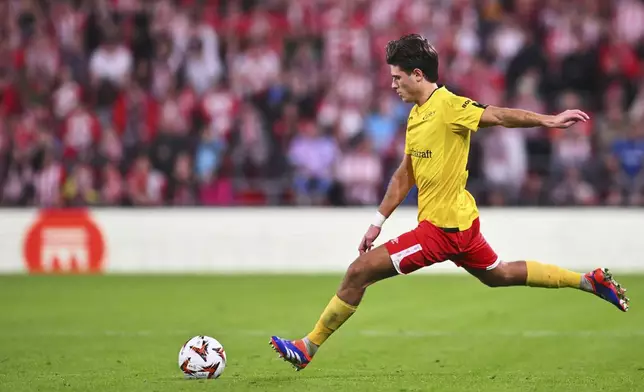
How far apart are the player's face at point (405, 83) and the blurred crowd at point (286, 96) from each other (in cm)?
995

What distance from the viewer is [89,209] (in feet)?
57.3

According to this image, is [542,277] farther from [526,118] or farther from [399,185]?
[526,118]

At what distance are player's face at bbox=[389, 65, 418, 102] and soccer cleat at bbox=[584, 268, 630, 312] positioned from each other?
1.90 m

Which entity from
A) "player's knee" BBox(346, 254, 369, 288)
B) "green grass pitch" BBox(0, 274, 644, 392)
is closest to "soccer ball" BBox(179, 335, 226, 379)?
"green grass pitch" BBox(0, 274, 644, 392)

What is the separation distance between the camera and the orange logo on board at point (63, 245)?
56.9 feet

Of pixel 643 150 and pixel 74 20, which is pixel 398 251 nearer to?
pixel 643 150

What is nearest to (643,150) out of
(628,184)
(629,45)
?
(628,184)

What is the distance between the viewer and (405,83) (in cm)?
766

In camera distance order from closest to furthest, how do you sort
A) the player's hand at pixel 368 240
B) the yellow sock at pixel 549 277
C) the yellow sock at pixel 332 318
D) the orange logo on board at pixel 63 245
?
the yellow sock at pixel 332 318, the player's hand at pixel 368 240, the yellow sock at pixel 549 277, the orange logo on board at pixel 63 245

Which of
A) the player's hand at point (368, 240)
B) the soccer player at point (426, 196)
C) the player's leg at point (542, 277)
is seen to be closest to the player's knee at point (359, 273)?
the soccer player at point (426, 196)

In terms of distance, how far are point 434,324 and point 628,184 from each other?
729 centimetres

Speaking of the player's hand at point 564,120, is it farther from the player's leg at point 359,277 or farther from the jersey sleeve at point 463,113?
the player's leg at point 359,277

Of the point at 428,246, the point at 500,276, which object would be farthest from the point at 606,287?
the point at 428,246

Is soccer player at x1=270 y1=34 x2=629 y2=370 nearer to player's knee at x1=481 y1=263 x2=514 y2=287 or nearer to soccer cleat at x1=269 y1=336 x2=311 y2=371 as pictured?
soccer cleat at x1=269 y1=336 x2=311 y2=371
